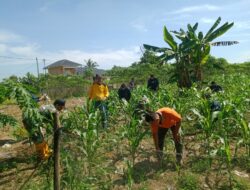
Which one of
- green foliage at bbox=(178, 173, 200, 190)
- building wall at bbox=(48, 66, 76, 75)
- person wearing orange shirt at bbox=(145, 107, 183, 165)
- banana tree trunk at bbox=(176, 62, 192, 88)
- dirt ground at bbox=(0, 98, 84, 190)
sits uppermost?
building wall at bbox=(48, 66, 76, 75)

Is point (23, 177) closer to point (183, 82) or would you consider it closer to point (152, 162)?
point (152, 162)

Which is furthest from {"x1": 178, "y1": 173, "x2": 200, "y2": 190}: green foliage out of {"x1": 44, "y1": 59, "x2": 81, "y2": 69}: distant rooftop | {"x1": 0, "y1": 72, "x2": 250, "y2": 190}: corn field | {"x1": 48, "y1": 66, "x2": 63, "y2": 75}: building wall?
{"x1": 48, "y1": 66, "x2": 63, "y2": 75}: building wall

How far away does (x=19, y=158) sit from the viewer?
7.25 m

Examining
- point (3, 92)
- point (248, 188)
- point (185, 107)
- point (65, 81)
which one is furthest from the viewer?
point (65, 81)

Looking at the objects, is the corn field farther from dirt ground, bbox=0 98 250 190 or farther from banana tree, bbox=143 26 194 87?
banana tree, bbox=143 26 194 87

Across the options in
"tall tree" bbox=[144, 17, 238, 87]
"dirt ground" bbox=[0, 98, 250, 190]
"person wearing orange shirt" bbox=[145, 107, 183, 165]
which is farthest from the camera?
"tall tree" bbox=[144, 17, 238, 87]

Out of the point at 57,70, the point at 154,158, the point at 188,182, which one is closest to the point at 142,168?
the point at 154,158

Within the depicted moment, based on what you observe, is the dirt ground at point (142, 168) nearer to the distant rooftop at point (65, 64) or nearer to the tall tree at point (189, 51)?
the tall tree at point (189, 51)

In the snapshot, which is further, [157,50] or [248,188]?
[157,50]

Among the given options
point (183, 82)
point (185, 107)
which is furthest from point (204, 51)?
point (185, 107)

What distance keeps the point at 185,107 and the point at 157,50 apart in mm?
6758

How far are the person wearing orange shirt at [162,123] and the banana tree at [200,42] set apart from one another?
28.4 ft

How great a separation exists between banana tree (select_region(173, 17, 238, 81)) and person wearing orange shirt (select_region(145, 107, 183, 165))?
28.4ft

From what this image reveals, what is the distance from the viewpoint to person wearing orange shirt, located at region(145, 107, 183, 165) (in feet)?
20.5
